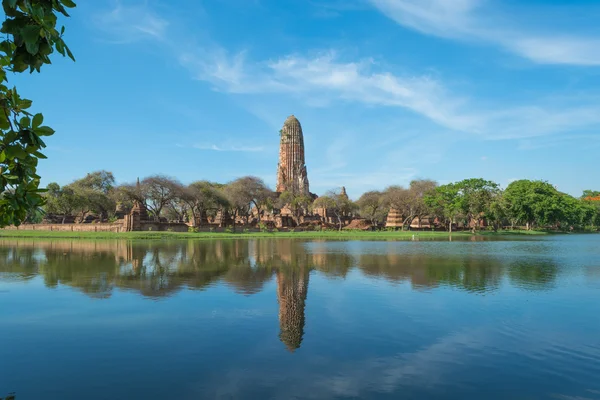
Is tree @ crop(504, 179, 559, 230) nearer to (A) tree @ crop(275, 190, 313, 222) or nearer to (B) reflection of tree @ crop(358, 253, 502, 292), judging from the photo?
(A) tree @ crop(275, 190, 313, 222)

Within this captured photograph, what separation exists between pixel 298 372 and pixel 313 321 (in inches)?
118

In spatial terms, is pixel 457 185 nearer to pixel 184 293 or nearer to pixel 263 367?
pixel 184 293

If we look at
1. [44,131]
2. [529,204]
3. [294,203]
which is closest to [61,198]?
[294,203]

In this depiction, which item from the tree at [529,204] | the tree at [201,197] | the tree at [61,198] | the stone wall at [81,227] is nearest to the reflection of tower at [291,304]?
the stone wall at [81,227]

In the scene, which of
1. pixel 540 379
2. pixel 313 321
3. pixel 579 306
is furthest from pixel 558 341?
pixel 313 321

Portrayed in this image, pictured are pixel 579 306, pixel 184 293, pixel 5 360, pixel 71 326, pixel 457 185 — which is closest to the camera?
pixel 5 360

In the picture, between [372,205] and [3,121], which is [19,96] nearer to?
[3,121]

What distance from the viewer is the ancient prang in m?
105

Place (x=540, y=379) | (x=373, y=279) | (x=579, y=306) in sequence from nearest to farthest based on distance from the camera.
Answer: (x=540, y=379) < (x=579, y=306) < (x=373, y=279)

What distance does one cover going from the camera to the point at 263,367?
6.63 meters

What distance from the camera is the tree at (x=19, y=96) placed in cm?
314

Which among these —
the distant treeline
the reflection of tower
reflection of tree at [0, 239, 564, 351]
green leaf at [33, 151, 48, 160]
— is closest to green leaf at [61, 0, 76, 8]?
green leaf at [33, 151, 48, 160]

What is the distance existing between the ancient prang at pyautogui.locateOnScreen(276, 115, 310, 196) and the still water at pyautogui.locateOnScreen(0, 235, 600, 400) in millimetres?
89076

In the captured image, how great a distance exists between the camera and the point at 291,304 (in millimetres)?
11094
